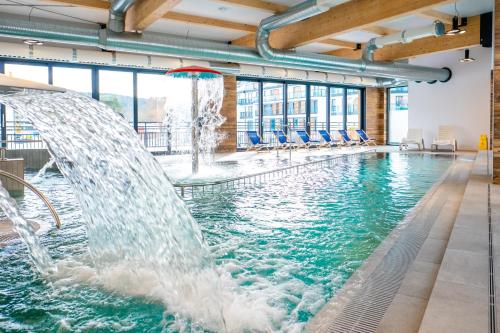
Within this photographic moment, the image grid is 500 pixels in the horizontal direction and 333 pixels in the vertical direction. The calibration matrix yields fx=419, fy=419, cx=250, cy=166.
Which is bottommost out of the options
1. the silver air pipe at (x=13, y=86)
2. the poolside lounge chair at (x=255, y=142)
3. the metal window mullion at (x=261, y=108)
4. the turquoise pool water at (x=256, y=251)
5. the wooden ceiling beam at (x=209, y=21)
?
the turquoise pool water at (x=256, y=251)

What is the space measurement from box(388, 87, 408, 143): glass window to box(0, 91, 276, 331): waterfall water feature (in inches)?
637

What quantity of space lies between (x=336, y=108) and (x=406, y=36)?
8646 mm

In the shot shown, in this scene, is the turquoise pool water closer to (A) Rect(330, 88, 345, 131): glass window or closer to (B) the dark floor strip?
(B) the dark floor strip

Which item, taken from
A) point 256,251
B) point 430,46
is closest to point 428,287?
point 256,251

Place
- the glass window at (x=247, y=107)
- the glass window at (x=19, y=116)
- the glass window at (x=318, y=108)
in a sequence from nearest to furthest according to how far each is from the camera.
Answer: the glass window at (x=19, y=116), the glass window at (x=247, y=107), the glass window at (x=318, y=108)

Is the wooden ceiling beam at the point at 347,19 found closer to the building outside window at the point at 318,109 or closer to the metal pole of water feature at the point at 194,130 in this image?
the metal pole of water feature at the point at 194,130

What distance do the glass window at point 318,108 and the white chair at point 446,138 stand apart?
195 inches

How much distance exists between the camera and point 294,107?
16562 mm

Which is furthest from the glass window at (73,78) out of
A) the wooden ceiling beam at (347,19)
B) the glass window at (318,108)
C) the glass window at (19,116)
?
the glass window at (318,108)

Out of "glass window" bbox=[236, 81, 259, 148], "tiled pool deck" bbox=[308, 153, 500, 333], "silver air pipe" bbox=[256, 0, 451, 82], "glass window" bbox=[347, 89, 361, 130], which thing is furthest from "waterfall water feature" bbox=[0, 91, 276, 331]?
"glass window" bbox=[347, 89, 361, 130]

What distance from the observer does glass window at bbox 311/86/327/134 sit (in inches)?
679

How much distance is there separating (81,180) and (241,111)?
11553mm

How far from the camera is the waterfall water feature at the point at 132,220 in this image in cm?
230

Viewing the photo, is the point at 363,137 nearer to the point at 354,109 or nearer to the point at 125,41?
the point at 354,109
